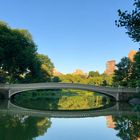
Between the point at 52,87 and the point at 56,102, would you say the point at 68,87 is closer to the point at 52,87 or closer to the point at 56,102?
the point at 52,87

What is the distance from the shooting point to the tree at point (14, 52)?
47.5 meters

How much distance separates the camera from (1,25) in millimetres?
48906

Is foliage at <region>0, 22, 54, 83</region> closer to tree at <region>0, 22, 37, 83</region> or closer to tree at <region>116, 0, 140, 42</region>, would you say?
tree at <region>0, 22, 37, 83</region>

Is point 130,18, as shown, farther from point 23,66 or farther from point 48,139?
point 23,66

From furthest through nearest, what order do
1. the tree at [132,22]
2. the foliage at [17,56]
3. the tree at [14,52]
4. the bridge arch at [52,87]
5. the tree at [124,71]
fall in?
the tree at [124,71] → the foliage at [17,56] → the tree at [14,52] → the bridge arch at [52,87] → the tree at [132,22]

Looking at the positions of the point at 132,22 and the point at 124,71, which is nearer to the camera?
the point at 132,22

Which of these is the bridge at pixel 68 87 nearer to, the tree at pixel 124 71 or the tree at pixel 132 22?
the tree at pixel 124 71

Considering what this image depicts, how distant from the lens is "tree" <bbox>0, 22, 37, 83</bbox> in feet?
156

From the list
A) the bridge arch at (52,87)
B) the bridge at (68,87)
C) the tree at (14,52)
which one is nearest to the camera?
the bridge arch at (52,87)

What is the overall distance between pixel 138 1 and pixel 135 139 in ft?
30.2

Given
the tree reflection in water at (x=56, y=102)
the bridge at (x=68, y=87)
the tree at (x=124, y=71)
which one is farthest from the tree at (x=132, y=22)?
the tree at (x=124, y=71)

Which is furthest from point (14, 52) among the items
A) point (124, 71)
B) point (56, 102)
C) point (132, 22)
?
point (132, 22)

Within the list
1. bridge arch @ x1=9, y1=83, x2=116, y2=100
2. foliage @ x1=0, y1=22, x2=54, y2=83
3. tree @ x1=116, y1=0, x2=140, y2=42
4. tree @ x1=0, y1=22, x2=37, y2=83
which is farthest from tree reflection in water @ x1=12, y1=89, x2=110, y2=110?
tree @ x1=116, y1=0, x2=140, y2=42

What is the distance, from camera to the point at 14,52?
49094 millimetres
